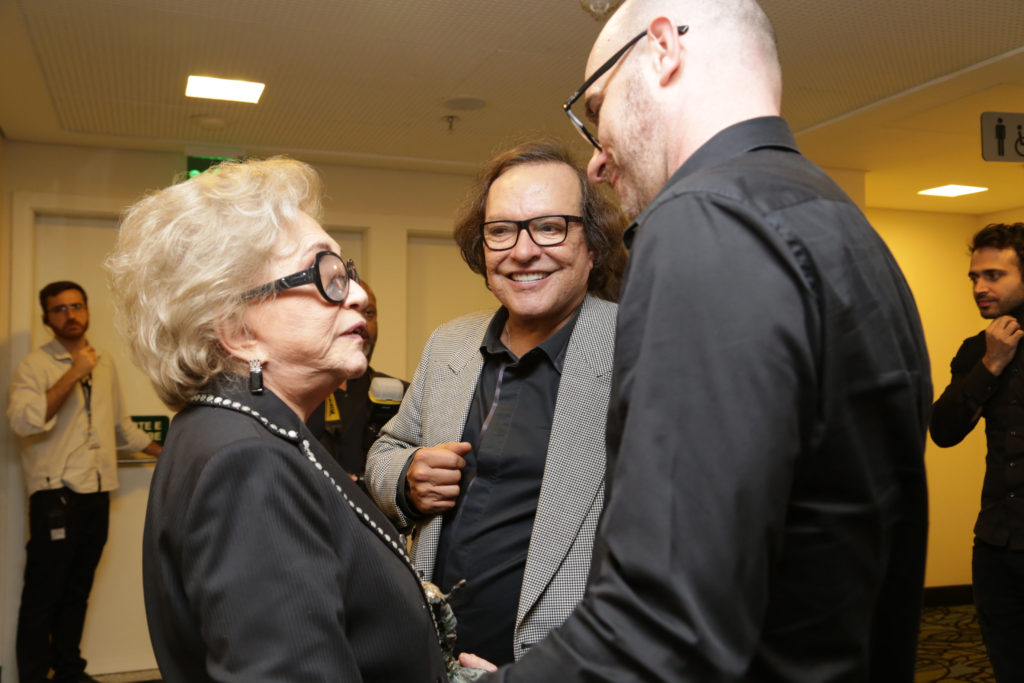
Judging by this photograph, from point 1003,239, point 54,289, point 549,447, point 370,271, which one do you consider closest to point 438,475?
point 549,447

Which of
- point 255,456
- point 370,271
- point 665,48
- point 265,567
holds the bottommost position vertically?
point 265,567

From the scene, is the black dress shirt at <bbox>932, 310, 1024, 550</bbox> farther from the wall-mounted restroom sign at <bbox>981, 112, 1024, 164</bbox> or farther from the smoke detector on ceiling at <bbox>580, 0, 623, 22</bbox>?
the smoke detector on ceiling at <bbox>580, 0, 623, 22</bbox>

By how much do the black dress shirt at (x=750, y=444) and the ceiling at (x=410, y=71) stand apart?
198 cm

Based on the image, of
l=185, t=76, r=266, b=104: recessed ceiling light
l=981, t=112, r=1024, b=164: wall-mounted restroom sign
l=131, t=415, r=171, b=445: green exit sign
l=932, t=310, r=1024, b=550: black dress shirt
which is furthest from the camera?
l=131, t=415, r=171, b=445: green exit sign

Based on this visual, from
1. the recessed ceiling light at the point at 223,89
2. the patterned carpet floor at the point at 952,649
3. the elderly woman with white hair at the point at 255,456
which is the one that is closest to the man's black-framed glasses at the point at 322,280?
the elderly woman with white hair at the point at 255,456

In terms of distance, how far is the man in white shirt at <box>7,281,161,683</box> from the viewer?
A: 452 cm

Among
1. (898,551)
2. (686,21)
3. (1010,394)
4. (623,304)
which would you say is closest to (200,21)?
(686,21)

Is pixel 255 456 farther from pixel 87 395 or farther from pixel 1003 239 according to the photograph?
pixel 87 395

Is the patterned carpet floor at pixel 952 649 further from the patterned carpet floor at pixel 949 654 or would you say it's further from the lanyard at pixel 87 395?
the lanyard at pixel 87 395

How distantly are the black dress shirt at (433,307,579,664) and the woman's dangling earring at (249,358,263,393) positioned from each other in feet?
2.23

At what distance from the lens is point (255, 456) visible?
0.95 m

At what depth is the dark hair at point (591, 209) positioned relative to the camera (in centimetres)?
187

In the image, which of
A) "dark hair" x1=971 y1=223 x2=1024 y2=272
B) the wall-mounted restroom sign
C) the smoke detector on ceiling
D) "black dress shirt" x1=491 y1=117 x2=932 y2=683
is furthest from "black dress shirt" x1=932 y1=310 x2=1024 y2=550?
"black dress shirt" x1=491 y1=117 x2=932 y2=683

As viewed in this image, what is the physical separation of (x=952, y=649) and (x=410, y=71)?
4943 mm
